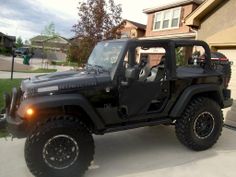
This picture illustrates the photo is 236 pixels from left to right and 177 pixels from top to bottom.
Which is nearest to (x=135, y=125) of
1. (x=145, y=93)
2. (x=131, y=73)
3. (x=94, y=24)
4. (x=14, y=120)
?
(x=145, y=93)

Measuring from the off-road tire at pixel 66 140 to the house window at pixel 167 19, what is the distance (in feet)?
62.8

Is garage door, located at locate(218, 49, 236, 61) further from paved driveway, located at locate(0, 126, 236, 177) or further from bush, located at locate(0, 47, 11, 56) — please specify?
bush, located at locate(0, 47, 11, 56)

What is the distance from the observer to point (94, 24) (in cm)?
1581

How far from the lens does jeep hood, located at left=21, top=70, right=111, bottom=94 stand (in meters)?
4.41

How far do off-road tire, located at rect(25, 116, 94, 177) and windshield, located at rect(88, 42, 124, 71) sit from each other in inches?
46.7

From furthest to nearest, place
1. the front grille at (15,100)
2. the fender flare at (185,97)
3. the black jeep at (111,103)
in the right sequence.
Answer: the fender flare at (185,97)
the front grille at (15,100)
the black jeep at (111,103)

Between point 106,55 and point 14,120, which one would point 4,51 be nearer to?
point 106,55

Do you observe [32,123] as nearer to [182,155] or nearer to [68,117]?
[68,117]

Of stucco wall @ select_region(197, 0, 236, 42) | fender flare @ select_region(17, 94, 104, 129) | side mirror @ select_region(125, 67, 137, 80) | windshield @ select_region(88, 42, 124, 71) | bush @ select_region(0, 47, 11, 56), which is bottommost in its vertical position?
fender flare @ select_region(17, 94, 104, 129)

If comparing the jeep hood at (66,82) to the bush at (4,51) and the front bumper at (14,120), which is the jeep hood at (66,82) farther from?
the bush at (4,51)

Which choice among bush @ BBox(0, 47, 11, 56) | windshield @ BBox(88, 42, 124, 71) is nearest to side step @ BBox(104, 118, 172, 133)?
windshield @ BBox(88, 42, 124, 71)

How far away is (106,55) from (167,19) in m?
18.9

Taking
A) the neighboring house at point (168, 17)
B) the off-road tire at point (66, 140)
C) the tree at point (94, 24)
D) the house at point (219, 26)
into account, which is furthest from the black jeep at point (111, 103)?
the neighboring house at point (168, 17)

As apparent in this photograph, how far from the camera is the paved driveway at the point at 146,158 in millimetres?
4766
